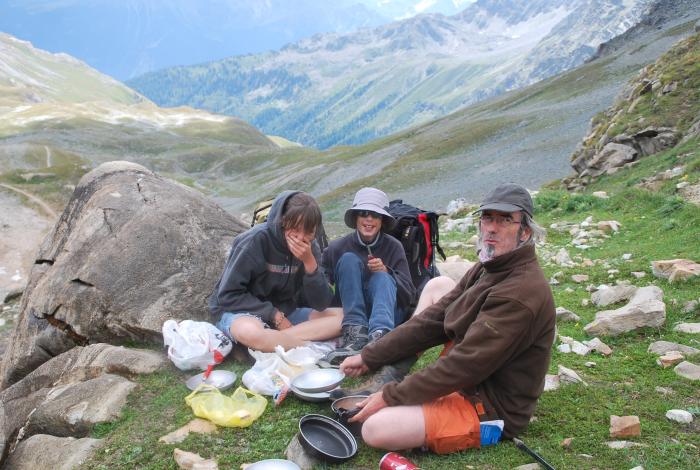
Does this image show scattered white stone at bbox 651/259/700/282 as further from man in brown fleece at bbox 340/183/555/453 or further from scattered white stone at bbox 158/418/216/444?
scattered white stone at bbox 158/418/216/444

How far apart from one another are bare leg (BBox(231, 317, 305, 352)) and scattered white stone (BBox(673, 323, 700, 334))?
5.44 metres

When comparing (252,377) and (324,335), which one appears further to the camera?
(324,335)

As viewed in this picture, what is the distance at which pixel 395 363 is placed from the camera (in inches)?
257

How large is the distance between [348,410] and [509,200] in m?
2.76

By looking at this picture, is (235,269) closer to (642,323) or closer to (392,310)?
(392,310)

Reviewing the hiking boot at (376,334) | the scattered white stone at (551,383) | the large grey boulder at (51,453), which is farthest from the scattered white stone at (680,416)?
the large grey boulder at (51,453)

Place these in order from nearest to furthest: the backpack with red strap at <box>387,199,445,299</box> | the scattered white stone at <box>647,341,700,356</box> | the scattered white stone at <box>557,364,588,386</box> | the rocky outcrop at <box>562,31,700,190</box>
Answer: the scattered white stone at <box>557,364,588,386</box>, the scattered white stone at <box>647,341,700,356</box>, the backpack with red strap at <box>387,199,445,299</box>, the rocky outcrop at <box>562,31,700,190</box>

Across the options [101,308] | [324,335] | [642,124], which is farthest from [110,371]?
[642,124]

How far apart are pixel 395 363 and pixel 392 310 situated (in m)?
1.58

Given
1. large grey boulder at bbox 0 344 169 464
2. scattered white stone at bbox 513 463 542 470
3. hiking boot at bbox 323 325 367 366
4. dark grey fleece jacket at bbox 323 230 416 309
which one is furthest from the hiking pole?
large grey boulder at bbox 0 344 169 464

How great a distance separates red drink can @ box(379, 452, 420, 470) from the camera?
16.3 ft

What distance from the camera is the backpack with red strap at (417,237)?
9.35 metres

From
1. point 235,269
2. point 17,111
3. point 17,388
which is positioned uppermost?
point 17,111

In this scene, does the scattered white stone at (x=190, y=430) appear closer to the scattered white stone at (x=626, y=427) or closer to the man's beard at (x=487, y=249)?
the man's beard at (x=487, y=249)
